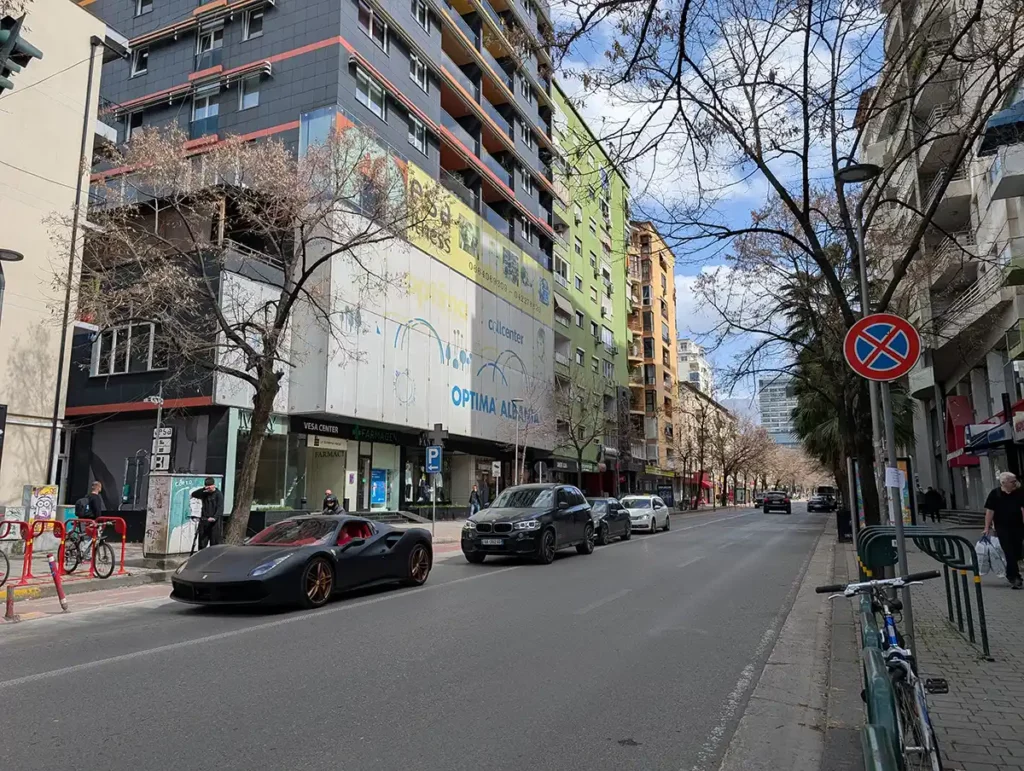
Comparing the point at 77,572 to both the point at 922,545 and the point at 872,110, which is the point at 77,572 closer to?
the point at 922,545

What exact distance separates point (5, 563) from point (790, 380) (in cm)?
2007

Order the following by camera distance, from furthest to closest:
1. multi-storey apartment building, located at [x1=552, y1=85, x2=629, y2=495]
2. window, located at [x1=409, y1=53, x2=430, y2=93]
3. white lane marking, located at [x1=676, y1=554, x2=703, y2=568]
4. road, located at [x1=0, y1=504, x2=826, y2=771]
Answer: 1. multi-storey apartment building, located at [x1=552, y1=85, x2=629, y2=495]
2. window, located at [x1=409, y1=53, x2=430, y2=93]
3. white lane marking, located at [x1=676, y1=554, x2=703, y2=568]
4. road, located at [x1=0, y1=504, x2=826, y2=771]

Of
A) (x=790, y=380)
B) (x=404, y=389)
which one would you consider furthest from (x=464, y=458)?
(x=790, y=380)

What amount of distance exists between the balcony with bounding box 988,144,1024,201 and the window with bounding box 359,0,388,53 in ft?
72.7

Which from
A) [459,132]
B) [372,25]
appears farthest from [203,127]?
[459,132]

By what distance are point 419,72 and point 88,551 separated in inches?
1006

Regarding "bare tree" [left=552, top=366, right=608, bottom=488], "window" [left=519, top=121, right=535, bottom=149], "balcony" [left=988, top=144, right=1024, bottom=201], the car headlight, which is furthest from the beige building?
"bare tree" [left=552, top=366, right=608, bottom=488]

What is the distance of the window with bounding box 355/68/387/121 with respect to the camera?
1094 inches

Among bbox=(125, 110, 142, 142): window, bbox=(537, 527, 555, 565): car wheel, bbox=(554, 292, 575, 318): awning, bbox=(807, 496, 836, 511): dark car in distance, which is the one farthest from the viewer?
bbox=(807, 496, 836, 511): dark car in distance

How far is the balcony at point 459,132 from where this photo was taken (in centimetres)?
3484

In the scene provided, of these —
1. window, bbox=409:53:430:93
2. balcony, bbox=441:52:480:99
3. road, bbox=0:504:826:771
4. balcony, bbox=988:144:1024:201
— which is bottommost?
road, bbox=0:504:826:771

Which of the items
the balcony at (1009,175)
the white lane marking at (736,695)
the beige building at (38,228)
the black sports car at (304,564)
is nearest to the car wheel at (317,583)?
the black sports car at (304,564)

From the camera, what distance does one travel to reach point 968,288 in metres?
26.4

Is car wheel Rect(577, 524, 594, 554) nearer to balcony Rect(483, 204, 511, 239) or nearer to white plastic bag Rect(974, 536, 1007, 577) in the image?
white plastic bag Rect(974, 536, 1007, 577)
